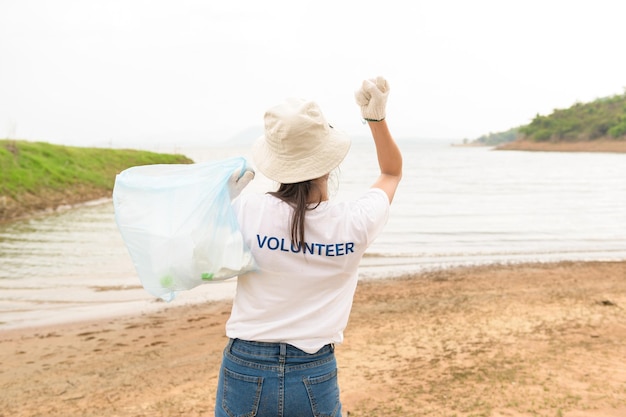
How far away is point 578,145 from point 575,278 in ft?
306

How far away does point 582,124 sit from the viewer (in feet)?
321

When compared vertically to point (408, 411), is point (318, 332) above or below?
above

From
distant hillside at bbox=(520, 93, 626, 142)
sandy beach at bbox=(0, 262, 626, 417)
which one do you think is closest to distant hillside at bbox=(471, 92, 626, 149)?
distant hillside at bbox=(520, 93, 626, 142)

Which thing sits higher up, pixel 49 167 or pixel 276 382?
pixel 276 382

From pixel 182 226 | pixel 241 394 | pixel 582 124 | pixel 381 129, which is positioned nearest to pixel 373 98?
pixel 381 129

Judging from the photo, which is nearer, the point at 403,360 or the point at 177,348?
the point at 403,360

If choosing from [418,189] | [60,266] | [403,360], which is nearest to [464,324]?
[403,360]

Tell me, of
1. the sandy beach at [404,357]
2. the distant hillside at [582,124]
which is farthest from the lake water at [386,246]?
the distant hillside at [582,124]

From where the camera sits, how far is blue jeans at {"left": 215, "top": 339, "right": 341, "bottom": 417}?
1.77m

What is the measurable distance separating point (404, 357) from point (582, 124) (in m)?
103

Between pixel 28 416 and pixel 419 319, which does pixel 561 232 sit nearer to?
pixel 419 319

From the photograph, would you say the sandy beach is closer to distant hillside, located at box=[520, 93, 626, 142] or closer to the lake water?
the lake water

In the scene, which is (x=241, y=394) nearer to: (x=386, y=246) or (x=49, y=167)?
(x=386, y=246)

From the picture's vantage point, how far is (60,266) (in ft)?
39.5
